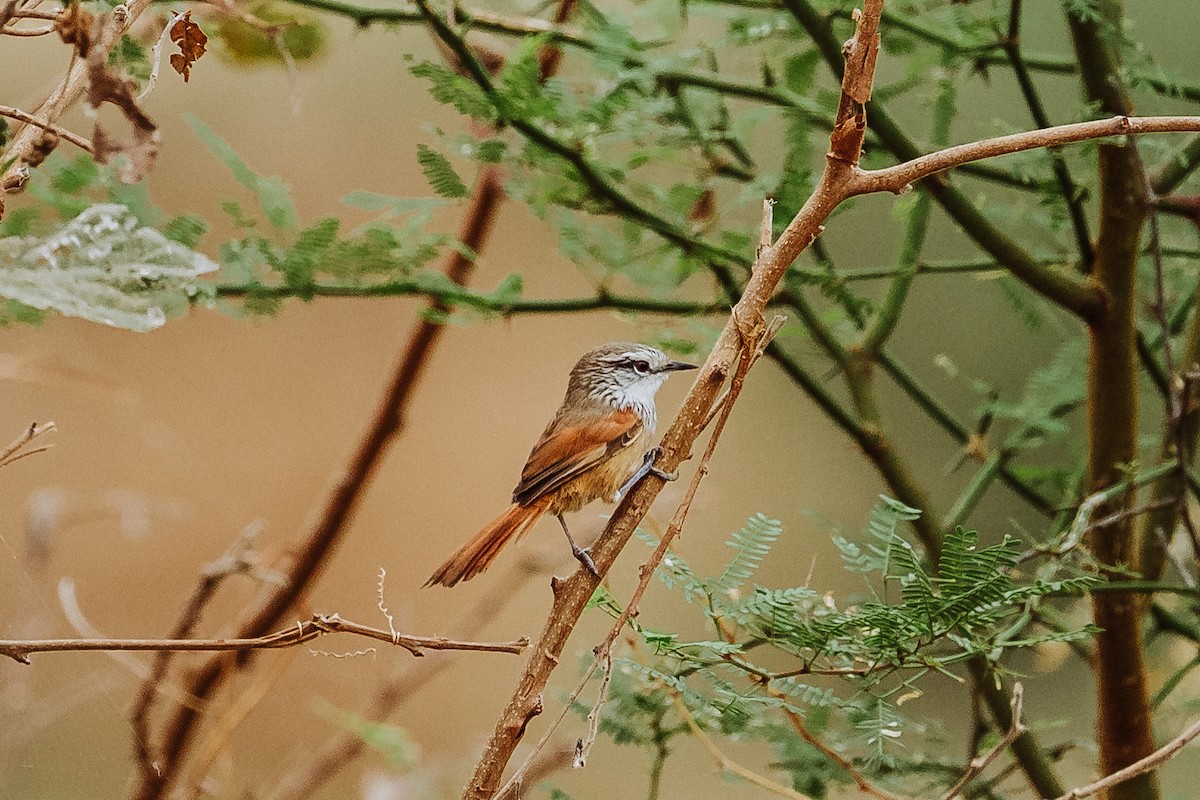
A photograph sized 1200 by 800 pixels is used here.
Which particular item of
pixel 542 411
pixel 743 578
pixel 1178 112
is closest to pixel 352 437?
pixel 542 411

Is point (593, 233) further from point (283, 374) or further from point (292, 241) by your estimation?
point (283, 374)

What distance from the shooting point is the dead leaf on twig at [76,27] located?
1.12 ft

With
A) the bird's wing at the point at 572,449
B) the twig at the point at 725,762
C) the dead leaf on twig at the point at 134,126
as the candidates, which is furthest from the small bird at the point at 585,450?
Answer: the dead leaf on twig at the point at 134,126

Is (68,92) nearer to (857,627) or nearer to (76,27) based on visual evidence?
(76,27)

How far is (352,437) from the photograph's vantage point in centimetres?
122

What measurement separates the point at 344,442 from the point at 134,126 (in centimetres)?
88

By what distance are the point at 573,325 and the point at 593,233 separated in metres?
0.29

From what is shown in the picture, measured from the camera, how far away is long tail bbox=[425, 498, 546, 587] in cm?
55

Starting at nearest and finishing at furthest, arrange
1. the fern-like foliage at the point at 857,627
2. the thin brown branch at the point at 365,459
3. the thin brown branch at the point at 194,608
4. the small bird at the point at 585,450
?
the fern-like foliage at the point at 857,627
the small bird at the point at 585,450
the thin brown branch at the point at 194,608
the thin brown branch at the point at 365,459

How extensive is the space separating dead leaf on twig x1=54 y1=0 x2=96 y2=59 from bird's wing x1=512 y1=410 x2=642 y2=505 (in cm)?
35

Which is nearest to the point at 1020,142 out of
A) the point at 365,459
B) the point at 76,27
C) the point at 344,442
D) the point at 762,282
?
the point at 762,282

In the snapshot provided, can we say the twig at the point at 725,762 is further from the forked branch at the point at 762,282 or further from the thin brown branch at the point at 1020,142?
the thin brown branch at the point at 1020,142

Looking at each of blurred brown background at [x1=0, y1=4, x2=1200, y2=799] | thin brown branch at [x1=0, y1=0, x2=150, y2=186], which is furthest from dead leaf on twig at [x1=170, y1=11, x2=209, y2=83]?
blurred brown background at [x1=0, y1=4, x2=1200, y2=799]

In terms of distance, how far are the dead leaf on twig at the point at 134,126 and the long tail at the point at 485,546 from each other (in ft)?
0.80
